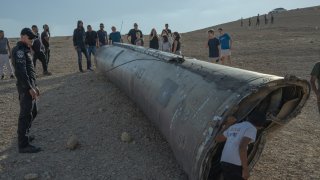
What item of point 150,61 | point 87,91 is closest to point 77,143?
point 150,61

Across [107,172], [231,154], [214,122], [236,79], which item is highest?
[236,79]

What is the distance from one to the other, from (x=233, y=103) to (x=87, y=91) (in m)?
7.31

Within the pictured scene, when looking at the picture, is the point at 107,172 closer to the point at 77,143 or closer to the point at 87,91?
the point at 77,143

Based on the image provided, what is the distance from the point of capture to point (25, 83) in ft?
21.1

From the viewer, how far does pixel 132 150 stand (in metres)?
6.67

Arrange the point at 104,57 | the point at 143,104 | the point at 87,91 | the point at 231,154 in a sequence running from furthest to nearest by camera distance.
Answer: the point at 104,57, the point at 87,91, the point at 143,104, the point at 231,154

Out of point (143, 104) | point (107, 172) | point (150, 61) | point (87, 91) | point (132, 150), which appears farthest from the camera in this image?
point (87, 91)

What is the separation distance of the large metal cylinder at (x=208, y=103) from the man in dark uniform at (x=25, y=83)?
1.87 m

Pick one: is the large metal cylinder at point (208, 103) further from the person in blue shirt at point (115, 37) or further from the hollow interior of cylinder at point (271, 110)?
the person in blue shirt at point (115, 37)

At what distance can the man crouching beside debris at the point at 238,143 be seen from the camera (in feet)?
14.3

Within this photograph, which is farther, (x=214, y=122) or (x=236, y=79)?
(x=236, y=79)

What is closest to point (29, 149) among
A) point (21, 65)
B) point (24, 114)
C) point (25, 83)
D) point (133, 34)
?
point (24, 114)

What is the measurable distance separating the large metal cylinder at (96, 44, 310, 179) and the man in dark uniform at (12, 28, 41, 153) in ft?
6.12

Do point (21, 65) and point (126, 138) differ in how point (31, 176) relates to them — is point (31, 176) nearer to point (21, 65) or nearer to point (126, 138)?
point (21, 65)
